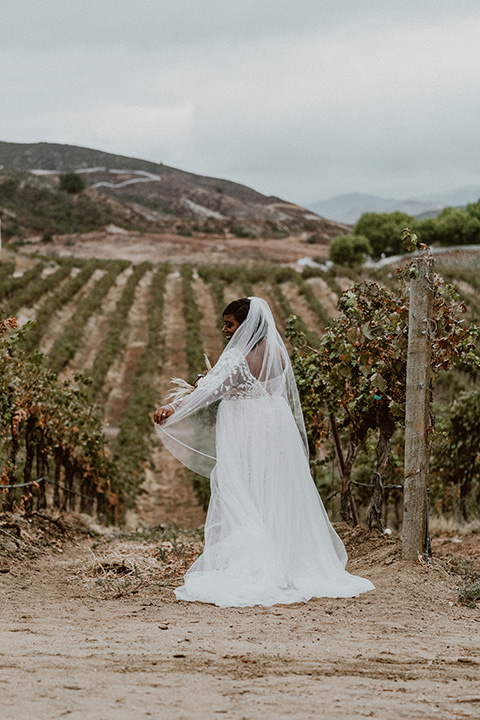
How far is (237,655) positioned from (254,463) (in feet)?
7.55

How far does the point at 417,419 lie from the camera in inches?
250

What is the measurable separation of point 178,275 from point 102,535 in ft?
109

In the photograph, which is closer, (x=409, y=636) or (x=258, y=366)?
(x=409, y=636)

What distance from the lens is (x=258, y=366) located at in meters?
6.20

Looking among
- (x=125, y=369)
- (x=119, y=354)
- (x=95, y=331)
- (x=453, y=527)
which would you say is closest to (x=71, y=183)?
(x=95, y=331)

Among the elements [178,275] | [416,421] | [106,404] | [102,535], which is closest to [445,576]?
[416,421]

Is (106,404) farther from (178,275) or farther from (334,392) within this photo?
(178,275)

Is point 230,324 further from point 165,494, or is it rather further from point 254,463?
point 165,494

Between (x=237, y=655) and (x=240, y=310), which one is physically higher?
(x=240, y=310)

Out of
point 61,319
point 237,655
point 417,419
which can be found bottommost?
point 237,655

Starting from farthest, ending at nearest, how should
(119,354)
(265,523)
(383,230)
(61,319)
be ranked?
(383,230)
(61,319)
(119,354)
(265,523)

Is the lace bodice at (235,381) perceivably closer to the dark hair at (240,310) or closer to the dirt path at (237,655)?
the dark hair at (240,310)

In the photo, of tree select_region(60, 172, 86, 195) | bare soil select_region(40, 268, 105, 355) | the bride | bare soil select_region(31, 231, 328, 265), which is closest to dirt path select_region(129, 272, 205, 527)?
bare soil select_region(40, 268, 105, 355)

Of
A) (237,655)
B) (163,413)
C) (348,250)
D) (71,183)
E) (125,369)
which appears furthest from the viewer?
(71,183)
